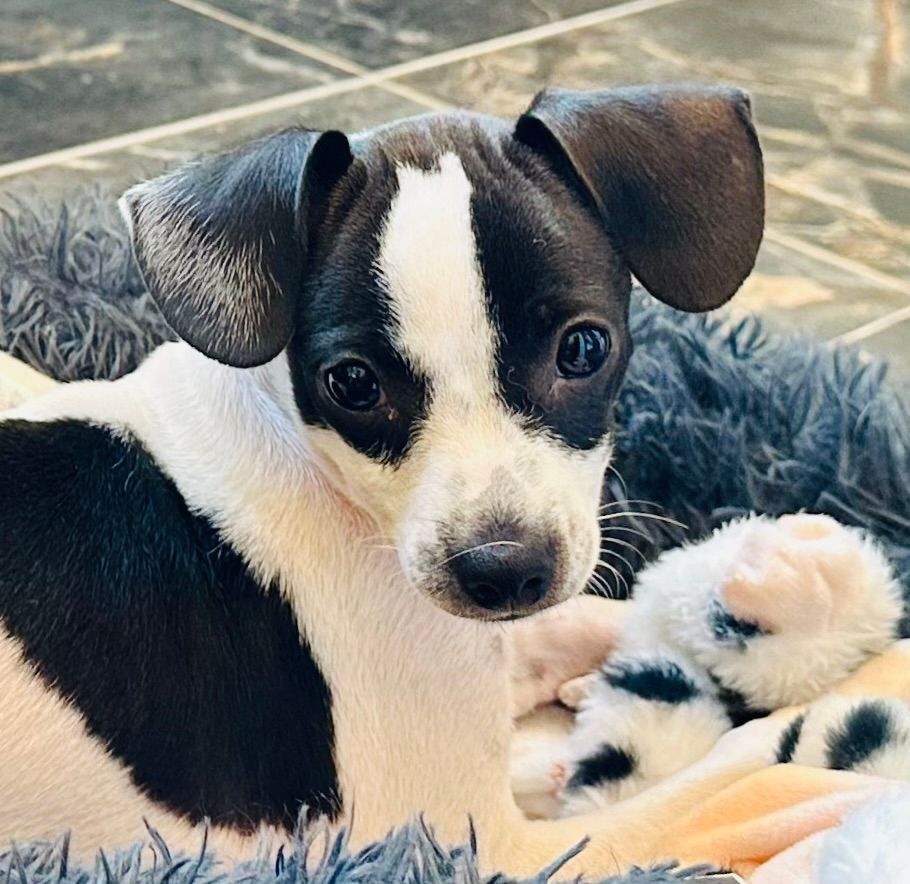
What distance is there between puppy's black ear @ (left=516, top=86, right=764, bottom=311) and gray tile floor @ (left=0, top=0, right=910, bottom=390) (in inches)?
51.8

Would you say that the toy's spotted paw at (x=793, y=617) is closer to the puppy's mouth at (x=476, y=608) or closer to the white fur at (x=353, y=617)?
the white fur at (x=353, y=617)

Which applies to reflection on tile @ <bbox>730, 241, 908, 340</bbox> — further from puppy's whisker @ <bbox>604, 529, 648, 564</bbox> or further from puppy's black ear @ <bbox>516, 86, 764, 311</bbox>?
puppy's black ear @ <bbox>516, 86, 764, 311</bbox>

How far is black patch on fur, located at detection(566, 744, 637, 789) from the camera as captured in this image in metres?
1.64

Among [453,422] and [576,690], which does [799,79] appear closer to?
[576,690]

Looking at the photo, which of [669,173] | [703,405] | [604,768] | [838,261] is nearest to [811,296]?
[838,261]

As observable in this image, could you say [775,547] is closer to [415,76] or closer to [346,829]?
[346,829]

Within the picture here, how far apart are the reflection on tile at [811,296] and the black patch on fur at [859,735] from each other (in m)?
1.18

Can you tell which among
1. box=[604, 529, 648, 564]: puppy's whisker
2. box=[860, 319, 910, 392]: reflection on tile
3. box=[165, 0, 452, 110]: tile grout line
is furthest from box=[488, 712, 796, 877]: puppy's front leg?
box=[165, 0, 452, 110]: tile grout line

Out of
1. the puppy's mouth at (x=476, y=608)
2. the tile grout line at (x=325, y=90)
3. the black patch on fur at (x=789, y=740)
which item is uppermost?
the puppy's mouth at (x=476, y=608)

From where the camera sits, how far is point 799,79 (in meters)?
3.71

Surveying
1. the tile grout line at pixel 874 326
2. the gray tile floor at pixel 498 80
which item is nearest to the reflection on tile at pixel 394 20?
the gray tile floor at pixel 498 80

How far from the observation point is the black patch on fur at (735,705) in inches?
66.7

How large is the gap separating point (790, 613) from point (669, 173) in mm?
517

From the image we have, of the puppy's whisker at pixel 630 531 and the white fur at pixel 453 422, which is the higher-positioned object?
the white fur at pixel 453 422
